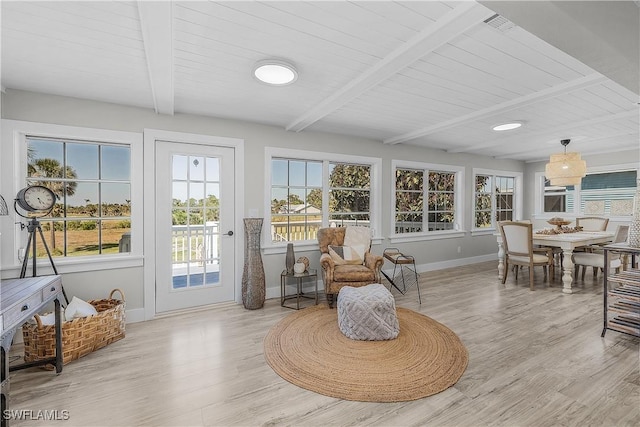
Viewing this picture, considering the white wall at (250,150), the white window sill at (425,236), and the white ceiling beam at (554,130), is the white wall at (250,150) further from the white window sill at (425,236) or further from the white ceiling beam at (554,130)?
the white ceiling beam at (554,130)

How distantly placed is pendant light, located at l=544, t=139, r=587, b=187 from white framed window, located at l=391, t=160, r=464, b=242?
1.69 m

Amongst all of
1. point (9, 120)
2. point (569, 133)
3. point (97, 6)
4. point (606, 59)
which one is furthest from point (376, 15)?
point (569, 133)

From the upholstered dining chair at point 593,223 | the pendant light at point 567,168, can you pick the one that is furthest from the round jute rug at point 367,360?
the upholstered dining chair at point 593,223

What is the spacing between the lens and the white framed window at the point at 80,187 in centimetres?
267

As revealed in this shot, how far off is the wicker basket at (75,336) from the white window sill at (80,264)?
0.56m

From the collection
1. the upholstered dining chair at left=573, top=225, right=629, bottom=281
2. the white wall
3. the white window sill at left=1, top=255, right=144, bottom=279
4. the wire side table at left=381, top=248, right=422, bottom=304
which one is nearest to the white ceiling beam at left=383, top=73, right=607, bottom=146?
the white wall

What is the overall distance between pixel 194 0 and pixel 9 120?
2.39m

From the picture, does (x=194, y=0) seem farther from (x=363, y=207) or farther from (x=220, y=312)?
(x=363, y=207)

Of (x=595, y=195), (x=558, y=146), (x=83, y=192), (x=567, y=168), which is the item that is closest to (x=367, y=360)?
(x=83, y=192)

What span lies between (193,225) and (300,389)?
2.34m

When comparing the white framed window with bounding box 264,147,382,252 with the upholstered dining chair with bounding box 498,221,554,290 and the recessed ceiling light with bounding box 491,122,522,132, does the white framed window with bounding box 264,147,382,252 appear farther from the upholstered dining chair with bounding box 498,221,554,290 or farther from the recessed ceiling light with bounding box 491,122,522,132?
the upholstered dining chair with bounding box 498,221,554,290

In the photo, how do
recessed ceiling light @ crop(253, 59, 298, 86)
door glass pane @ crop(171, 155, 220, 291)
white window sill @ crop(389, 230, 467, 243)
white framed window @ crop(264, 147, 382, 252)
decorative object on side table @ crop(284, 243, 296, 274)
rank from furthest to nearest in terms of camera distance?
1. white window sill @ crop(389, 230, 467, 243)
2. white framed window @ crop(264, 147, 382, 252)
3. decorative object on side table @ crop(284, 243, 296, 274)
4. door glass pane @ crop(171, 155, 220, 291)
5. recessed ceiling light @ crop(253, 59, 298, 86)

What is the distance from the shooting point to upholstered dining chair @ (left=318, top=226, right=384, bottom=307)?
344cm

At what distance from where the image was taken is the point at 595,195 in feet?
19.7
